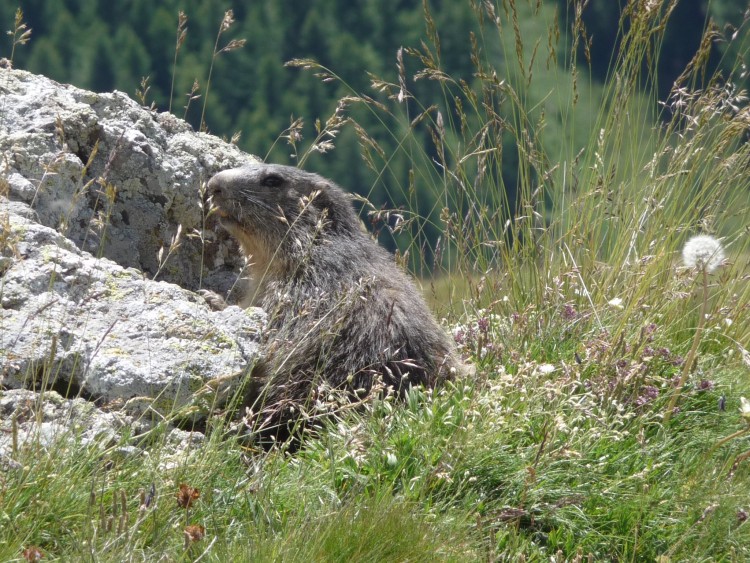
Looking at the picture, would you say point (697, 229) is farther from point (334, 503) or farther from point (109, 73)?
point (109, 73)

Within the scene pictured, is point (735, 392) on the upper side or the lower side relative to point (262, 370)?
upper

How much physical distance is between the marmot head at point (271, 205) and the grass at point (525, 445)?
54 centimetres

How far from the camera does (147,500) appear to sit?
8.53 feet

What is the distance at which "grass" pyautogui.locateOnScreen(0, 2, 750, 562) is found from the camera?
2857 millimetres

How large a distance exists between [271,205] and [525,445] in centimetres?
239

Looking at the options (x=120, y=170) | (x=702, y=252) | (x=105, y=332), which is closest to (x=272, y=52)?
(x=120, y=170)

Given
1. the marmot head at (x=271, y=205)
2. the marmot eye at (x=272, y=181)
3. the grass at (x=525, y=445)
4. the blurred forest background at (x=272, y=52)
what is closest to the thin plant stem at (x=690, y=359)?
the grass at (x=525, y=445)

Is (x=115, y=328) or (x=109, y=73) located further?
(x=109, y=73)

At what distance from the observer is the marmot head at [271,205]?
5.38 meters

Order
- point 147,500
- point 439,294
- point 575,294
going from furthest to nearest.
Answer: point 439,294, point 575,294, point 147,500

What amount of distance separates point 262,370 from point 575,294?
66.8 inches

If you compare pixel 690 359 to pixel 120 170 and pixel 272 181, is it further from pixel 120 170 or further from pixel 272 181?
pixel 120 170

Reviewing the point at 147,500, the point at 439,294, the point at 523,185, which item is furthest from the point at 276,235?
the point at 147,500

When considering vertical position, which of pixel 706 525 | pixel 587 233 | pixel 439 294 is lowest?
pixel 439 294
